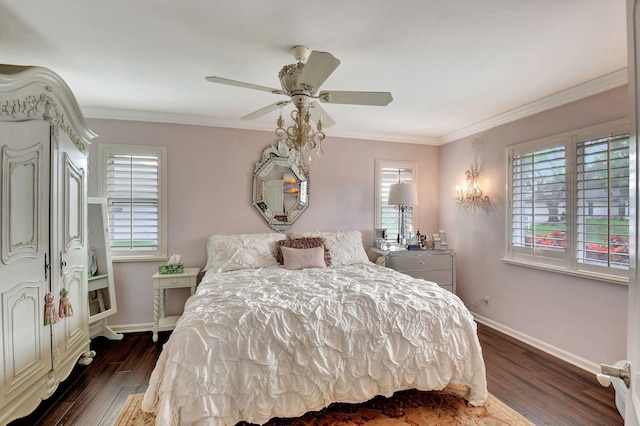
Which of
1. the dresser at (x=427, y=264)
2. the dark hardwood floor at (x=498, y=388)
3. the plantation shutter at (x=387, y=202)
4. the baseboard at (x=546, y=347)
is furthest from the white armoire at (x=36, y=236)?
the baseboard at (x=546, y=347)

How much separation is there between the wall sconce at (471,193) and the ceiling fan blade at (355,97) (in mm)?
A: 2499

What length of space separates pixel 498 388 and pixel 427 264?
164cm

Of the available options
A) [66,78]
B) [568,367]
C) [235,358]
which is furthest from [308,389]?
[66,78]

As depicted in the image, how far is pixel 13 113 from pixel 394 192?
3.57 metres

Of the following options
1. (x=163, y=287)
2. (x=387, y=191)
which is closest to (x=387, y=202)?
(x=387, y=191)

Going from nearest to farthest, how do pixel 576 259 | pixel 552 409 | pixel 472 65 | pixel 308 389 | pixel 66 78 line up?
1. pixel 308 389
2. pixel 552 409
3. pixel 472 65
4. pixel 66 78
5. pixel 576 259

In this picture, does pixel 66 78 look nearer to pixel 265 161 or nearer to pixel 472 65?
pixel 265 161

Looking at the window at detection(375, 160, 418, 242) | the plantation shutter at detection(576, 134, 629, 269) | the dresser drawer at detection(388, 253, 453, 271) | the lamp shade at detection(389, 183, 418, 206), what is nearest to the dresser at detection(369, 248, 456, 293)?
the dresser drawer at detection(388, 253, 453, 271)

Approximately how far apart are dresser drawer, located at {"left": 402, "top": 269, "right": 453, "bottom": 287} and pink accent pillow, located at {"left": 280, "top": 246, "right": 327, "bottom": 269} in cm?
125

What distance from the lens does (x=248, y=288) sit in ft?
7.73

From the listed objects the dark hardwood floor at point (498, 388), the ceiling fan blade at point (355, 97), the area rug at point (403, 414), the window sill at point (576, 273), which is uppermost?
the ceiling fan blade at point (355, 97)

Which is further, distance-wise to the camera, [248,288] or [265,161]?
[265,161]

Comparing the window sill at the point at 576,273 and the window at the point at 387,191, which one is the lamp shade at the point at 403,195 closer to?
the window at the point at 387,191

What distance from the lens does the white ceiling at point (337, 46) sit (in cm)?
172
